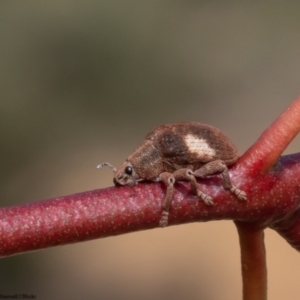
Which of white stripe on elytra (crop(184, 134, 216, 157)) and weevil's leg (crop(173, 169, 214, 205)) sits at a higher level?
white stripe on elytra (crop(184, 134, 216, 157))

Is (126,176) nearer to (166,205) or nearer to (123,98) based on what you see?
(166,205)

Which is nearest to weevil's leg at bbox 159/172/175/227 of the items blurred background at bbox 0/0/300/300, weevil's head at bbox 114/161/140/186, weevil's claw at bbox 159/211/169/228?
weevil's claw at bbox 159/211/169/228

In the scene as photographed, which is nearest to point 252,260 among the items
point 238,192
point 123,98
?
point 238,192

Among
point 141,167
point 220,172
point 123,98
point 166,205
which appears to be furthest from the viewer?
point 123,98

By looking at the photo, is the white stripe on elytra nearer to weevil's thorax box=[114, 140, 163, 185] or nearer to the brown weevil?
the brown weevil

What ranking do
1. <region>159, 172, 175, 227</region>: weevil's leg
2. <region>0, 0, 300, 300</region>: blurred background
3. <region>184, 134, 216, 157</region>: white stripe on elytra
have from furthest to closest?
<region>0, 0, 300, 300</region>: blurred background
<region>184, 134, 216, 157</region>: white stripe on elytra
<region>159, 172, 175, 227</region>: weevil's leg

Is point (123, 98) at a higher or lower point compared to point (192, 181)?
higher

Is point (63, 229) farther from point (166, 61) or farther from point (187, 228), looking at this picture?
point (166, 61)

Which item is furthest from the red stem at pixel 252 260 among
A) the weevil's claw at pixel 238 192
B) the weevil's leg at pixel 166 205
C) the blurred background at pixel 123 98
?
the blurred background at pixel 123 98

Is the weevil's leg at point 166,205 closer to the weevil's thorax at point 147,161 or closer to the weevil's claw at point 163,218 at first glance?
the weevil's claw at point 163,218
